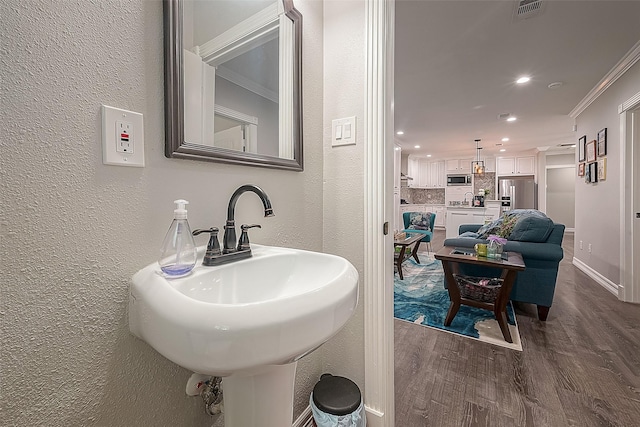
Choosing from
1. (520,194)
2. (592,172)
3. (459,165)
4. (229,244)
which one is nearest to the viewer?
(229,244)

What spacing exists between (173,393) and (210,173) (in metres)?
0.61

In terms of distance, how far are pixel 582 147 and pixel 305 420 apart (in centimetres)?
495

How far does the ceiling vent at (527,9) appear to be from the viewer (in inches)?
72.3

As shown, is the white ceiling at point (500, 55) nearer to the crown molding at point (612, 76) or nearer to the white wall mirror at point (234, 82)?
the crown molding at point (612, 76)

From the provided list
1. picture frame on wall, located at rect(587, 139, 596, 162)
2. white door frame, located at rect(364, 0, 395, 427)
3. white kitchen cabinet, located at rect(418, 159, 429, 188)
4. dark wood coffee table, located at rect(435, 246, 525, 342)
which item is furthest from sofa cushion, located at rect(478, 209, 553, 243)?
white kitchen cabinet, located at rect(418, 159, 429, 188)

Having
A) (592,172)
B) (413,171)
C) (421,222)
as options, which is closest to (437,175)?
(413,171)

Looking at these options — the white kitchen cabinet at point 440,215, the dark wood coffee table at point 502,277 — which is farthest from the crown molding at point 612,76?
the white kitchen cabinet at point 440,215

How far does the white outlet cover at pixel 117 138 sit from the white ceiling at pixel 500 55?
76.1 inches

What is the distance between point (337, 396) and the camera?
1.04m

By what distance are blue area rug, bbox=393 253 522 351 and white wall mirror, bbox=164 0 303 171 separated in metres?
1.85

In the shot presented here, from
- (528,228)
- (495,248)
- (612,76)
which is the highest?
(612,76)

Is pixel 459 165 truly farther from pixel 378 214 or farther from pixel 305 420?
pixel 305 420

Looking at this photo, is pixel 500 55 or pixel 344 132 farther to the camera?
pixel 500 55

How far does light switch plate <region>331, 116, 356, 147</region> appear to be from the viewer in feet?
3.74
